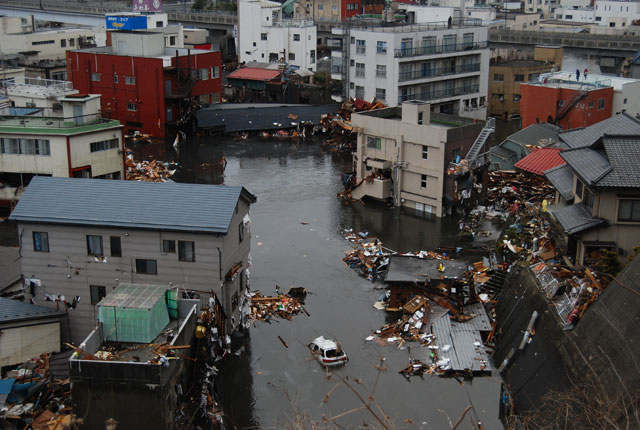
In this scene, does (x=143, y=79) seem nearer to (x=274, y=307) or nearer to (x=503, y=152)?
(x=503, y=152)

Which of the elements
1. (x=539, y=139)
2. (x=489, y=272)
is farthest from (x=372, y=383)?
(x=539, y=139)

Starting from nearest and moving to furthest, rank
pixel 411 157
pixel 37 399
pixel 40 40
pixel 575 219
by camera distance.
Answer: pixel 37 399
pixel 575 219
pixel 411 157
pixel 40 40

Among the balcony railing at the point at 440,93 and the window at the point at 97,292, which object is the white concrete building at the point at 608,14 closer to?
the balcony railing at the point at 440,93

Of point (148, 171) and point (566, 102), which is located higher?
point (566, 102)

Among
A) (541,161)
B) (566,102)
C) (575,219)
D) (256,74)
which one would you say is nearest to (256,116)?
(256,74)

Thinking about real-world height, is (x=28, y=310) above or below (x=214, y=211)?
below

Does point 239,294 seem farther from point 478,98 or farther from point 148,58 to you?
point 478,98

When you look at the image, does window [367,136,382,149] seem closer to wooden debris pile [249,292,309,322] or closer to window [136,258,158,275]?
wooden debris pile [249,292,309,322]
